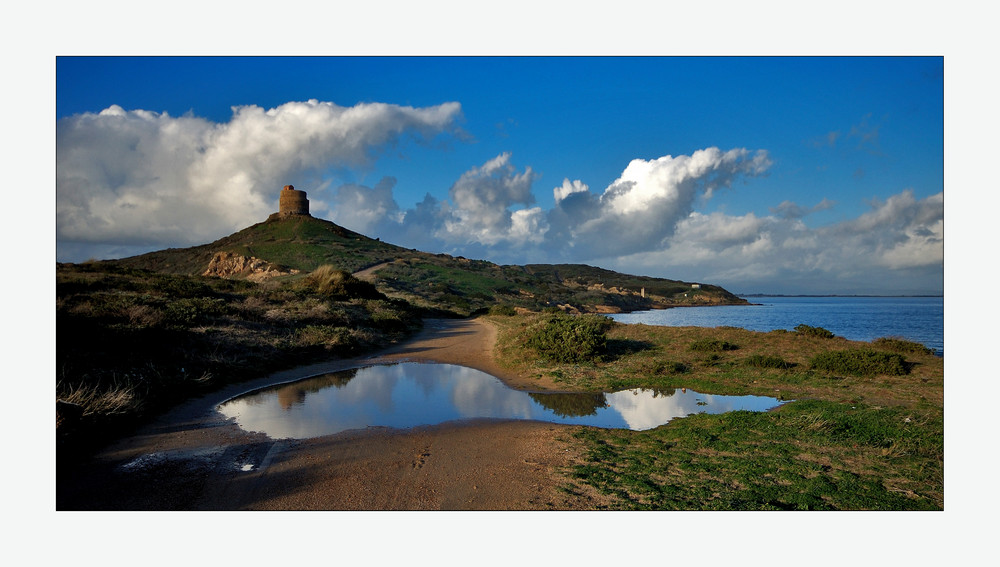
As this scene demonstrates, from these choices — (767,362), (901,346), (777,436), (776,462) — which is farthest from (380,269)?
(776,462)

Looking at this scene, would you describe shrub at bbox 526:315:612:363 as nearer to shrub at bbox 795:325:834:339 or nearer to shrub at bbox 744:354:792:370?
shrub at bbox 744:354:792:370

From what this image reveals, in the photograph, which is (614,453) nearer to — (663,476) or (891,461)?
(663,476)

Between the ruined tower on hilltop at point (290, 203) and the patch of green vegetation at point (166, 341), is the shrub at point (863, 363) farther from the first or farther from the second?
the ruined tower on hilltop at point (290, 203)

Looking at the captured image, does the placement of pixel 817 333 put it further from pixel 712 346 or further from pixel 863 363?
pixel 863 363

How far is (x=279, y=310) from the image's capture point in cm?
2242

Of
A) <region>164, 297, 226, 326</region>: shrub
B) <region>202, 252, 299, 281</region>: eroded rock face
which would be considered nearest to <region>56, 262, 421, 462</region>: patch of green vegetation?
<region>164, 297, 226, 326</region>: shrub

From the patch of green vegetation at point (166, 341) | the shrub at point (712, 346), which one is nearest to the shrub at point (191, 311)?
the patch of green vegetation at point (166, 341)

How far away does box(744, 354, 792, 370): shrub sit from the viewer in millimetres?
15062

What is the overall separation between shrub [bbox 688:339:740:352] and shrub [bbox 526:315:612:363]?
11.6ft

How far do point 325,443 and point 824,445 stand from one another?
8462 millimetres

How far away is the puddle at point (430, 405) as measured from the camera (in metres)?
9.85

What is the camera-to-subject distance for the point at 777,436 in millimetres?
8477

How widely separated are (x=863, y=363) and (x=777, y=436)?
8261 mm

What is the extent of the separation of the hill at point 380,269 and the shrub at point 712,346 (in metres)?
29.1
